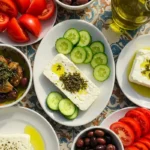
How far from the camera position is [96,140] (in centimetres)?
208

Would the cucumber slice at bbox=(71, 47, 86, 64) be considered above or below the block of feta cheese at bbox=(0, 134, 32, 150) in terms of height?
above

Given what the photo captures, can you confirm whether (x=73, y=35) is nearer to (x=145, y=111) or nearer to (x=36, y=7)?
(x=36, y=7)

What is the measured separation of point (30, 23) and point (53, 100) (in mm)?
378

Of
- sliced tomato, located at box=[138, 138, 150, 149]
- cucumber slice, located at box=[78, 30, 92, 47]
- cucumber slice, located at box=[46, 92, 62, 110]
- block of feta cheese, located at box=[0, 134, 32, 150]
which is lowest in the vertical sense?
block of feta cheese, located at box=[0, 134, 32, 150]

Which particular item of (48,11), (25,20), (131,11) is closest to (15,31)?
(25,20)

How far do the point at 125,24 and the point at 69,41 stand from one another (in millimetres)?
279

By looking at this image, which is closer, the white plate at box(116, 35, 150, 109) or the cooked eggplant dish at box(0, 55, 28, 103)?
the cooked eggplant dish at box(0, 55, 28, 103)

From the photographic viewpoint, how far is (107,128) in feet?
6.88

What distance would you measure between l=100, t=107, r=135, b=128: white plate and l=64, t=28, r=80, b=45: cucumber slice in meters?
0.39

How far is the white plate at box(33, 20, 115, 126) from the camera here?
7.05ft

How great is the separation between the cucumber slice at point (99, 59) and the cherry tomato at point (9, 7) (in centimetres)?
43

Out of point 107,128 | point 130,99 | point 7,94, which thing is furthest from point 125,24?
point 7,94

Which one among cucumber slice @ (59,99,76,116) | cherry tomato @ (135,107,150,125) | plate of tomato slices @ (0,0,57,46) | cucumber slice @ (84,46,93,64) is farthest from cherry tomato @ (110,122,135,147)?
plate of tomato slices @ (0,0,57,46)

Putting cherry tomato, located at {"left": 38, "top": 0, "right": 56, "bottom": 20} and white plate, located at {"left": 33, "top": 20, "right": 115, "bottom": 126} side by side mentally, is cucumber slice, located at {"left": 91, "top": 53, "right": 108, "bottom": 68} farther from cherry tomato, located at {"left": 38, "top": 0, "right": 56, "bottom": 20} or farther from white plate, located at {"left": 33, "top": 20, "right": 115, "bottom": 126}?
cherry tomato, located at {"left": 38, "top": 0, "right": 56, "bottom": 20}
